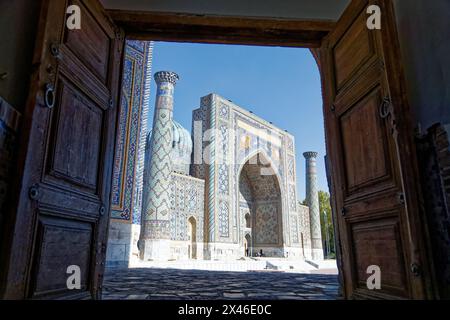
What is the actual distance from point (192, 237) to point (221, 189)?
7.80ft

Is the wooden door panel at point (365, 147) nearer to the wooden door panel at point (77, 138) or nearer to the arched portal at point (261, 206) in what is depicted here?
the wooden door panel at point (77, 138)

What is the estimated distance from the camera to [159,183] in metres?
11.3

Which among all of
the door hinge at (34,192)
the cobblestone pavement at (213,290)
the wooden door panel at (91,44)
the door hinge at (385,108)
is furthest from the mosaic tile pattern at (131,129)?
the door hinge at (385,108)

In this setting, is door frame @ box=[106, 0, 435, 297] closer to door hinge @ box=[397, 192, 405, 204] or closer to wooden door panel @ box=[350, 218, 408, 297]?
wooden door panel @ box=[350, 218, 408, 297]

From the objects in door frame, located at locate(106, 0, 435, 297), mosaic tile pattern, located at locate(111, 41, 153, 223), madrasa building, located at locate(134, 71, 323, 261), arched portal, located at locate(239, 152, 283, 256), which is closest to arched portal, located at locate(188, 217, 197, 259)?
madrasa building, located at locate(134, 71, 323, 261)

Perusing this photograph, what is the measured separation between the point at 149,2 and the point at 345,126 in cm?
168

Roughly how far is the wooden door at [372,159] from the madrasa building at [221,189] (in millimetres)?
8783

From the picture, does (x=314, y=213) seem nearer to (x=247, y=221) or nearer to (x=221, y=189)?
(x=247, y=221)

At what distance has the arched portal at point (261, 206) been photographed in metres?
16.7

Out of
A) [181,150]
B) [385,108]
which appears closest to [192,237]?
[181,150]

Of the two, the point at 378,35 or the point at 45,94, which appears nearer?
the point at 45,94
